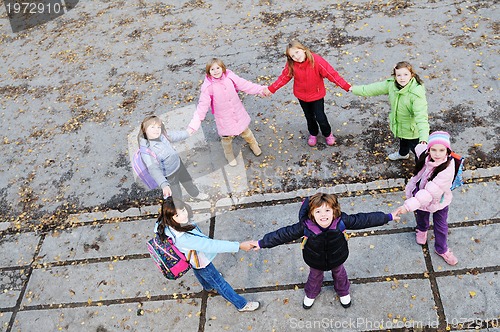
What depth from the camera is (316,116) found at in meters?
5.22

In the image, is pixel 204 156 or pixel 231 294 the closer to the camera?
pixel 231 294

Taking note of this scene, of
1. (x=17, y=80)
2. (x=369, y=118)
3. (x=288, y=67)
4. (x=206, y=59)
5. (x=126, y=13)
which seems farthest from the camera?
(x=126, y=13)

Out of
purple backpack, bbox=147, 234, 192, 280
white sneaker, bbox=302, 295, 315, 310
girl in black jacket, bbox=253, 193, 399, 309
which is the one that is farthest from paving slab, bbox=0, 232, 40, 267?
white sneaker, bbox=302, 295, 315, 310

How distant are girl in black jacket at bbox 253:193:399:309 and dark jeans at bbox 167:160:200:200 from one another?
5.54ft

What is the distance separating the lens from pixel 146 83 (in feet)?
24.1

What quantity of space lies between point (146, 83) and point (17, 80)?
2.79 m

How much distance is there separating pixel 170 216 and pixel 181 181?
72.2 inches

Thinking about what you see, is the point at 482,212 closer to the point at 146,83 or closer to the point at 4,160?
the point at 146,83

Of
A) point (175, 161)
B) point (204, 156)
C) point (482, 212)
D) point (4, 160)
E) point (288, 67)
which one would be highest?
point (288, 67)

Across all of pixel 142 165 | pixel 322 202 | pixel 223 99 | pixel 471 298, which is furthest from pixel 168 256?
pixel 471 298

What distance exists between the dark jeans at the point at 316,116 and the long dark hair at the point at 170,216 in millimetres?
2424

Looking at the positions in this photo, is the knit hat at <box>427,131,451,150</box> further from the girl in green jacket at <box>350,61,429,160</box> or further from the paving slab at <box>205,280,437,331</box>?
the paving slab at <box>205,280,437,331</box>

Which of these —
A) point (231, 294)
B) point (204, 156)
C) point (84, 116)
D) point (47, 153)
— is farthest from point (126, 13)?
point (231, 294)

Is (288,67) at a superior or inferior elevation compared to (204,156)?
superior
